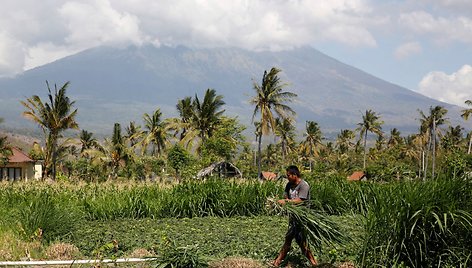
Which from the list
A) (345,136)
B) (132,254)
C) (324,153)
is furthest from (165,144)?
(132,254)

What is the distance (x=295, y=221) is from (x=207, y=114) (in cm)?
3812

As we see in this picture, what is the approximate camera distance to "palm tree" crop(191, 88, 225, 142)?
45.4 meters

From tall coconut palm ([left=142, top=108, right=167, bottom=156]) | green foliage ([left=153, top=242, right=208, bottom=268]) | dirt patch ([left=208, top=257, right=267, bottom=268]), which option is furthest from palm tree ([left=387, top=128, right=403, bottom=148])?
green foliage ([left=153, top=242, right=208, bottom=268])

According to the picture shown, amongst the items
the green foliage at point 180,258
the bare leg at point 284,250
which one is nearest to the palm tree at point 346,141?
the bare leg at point 284,250

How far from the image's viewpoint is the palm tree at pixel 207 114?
149ft

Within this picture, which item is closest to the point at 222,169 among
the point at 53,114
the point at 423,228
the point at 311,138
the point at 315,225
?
the point at 53,114

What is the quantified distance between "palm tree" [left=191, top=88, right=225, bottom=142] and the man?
122 ft

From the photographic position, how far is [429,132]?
65.9 metres

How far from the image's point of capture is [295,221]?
7832 millimetres

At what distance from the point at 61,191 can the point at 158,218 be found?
4.77 metres

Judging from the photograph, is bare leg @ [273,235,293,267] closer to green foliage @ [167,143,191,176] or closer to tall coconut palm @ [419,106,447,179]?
green foliage @ [167,143,191,176]

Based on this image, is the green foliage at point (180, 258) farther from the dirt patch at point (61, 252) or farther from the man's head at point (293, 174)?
the dirt patch at point (61, 252)

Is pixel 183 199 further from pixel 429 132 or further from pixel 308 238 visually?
pixel 429 132

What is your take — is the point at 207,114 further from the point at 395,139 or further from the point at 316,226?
the point at 395,139
